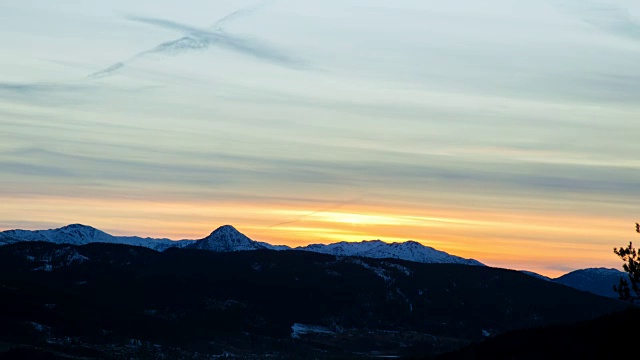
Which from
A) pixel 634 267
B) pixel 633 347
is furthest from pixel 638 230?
pixel 633 347

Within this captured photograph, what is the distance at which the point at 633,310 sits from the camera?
101m

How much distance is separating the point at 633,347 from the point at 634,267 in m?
15.1

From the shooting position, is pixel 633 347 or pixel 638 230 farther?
pixel 633 347

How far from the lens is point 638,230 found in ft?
319

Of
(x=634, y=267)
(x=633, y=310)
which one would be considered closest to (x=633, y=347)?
(x=633, y=310)

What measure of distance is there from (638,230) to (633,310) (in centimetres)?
868

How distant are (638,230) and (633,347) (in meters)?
A: 16.2

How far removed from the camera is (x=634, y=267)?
9575cm

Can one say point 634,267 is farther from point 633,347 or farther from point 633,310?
point 633,347

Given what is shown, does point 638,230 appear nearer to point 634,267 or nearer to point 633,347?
point 634,267

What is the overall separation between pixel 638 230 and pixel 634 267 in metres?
3.69

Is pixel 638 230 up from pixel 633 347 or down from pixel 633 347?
up

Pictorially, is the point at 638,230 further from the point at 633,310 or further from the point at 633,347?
the point at 633,347

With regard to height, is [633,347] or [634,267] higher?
[634,267]
